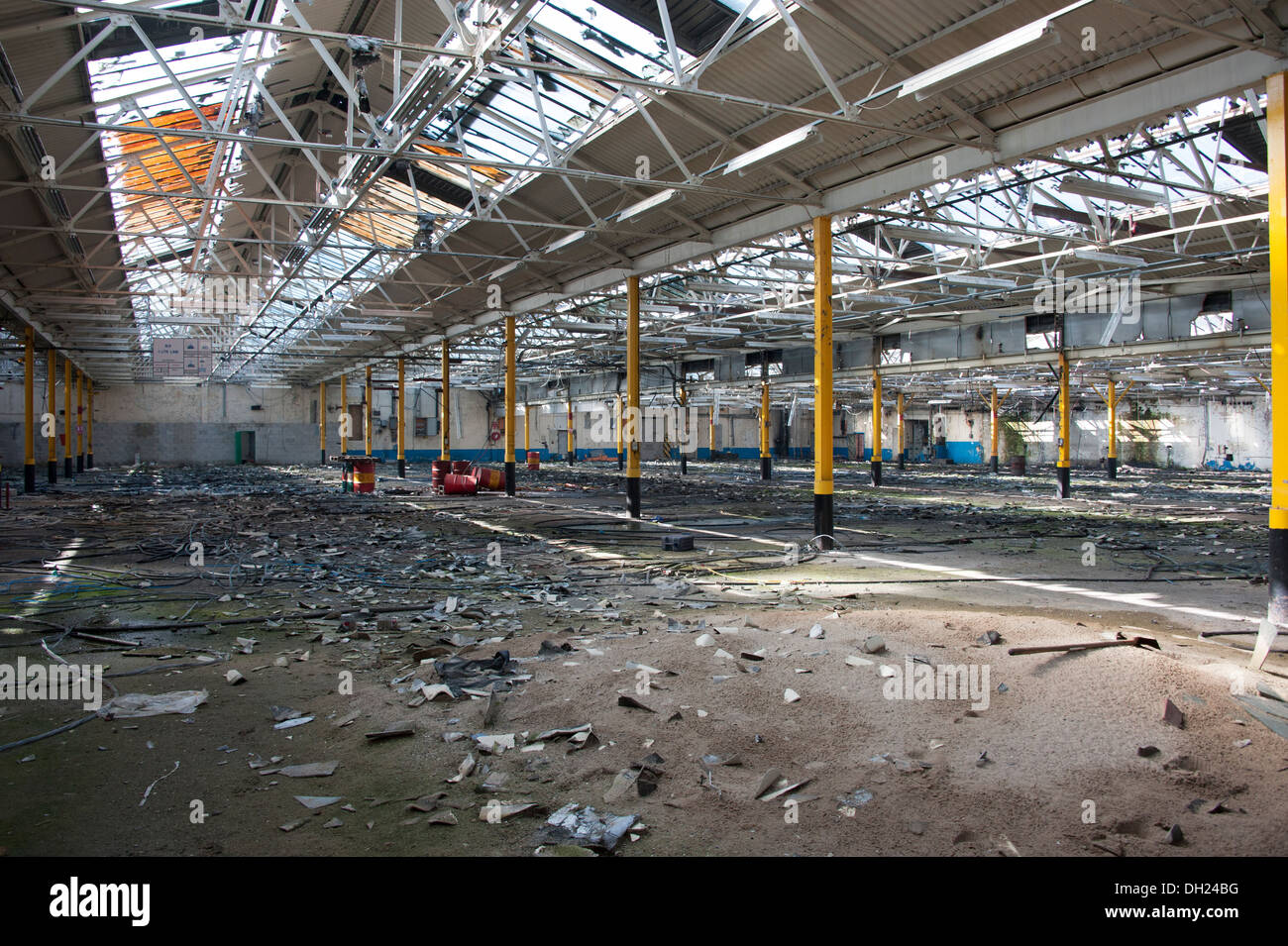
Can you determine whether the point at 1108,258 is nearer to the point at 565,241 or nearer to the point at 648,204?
the point at 648,204

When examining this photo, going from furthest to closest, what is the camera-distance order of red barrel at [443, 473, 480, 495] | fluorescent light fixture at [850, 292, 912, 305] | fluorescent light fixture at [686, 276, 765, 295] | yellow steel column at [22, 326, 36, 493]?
1. yellow steel column at [22, 326, 36, 493]
2. red barrel at [443, 473, 480, 495]
3. fluorescent light fixture at [686, 276, 765, 295]
4. fluorescent light fixture at [850, 292, 912, 305]

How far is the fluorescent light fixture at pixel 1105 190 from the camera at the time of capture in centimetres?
1430

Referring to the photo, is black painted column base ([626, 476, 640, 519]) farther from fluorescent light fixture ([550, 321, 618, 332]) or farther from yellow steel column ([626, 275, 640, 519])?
fluorescent light fixture ([550, 321, 618, 332])

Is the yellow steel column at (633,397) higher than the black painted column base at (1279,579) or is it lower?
higher

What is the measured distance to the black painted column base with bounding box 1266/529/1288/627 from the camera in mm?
7327

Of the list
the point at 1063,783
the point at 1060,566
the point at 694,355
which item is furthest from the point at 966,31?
the point at 694,355

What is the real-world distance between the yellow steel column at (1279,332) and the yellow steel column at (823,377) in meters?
6.64

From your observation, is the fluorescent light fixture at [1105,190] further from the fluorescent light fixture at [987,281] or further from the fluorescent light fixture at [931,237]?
the fluorescent light fixture at [987,281]

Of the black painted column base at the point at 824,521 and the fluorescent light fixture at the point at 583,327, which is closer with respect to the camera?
the black painted column base at the point at 824,521

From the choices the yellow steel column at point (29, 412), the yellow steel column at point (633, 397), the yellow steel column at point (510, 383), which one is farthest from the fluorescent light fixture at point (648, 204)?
the yellow steel column at point (29, 412)

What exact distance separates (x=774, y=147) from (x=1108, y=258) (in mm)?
10995

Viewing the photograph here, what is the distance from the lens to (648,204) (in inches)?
573

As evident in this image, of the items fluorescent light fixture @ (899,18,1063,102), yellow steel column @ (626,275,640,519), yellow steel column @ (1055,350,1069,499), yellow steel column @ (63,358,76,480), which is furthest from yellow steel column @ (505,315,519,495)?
yellow steel column @ (63,358,76,480)

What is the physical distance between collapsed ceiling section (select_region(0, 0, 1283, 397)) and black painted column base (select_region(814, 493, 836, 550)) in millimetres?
5267
